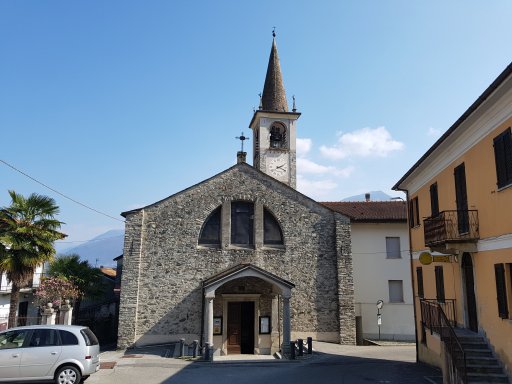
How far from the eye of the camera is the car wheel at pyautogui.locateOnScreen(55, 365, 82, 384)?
10.5m

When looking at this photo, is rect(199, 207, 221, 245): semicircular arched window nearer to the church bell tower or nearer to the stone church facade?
the stone church facade

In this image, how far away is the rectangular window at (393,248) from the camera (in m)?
24.2

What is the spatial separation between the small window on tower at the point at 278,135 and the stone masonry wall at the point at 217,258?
425 inches

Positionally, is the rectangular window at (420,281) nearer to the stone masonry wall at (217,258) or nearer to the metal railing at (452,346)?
the metal railing at (452,346)

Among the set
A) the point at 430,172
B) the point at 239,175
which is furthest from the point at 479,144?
the point at 239,175

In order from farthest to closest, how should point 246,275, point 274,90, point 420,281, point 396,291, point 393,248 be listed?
point 274,90
point 393,248
point 396,291
point 246,275
point 420,281

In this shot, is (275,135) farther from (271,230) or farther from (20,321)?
(20,321)

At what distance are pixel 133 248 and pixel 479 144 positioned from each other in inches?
624

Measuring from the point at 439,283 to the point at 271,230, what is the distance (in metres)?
9.56

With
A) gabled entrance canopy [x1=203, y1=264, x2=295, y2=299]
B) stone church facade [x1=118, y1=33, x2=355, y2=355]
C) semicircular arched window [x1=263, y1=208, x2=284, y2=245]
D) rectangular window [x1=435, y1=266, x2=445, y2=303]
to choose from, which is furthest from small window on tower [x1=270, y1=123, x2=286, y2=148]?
rectangular window [x1=435, y1=266, x2=445, y2=303]

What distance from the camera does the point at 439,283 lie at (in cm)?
1380

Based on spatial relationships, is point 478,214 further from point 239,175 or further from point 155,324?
point 155,324

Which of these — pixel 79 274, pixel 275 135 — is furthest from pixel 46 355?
pixel 275 135

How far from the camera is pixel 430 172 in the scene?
1448 cm
